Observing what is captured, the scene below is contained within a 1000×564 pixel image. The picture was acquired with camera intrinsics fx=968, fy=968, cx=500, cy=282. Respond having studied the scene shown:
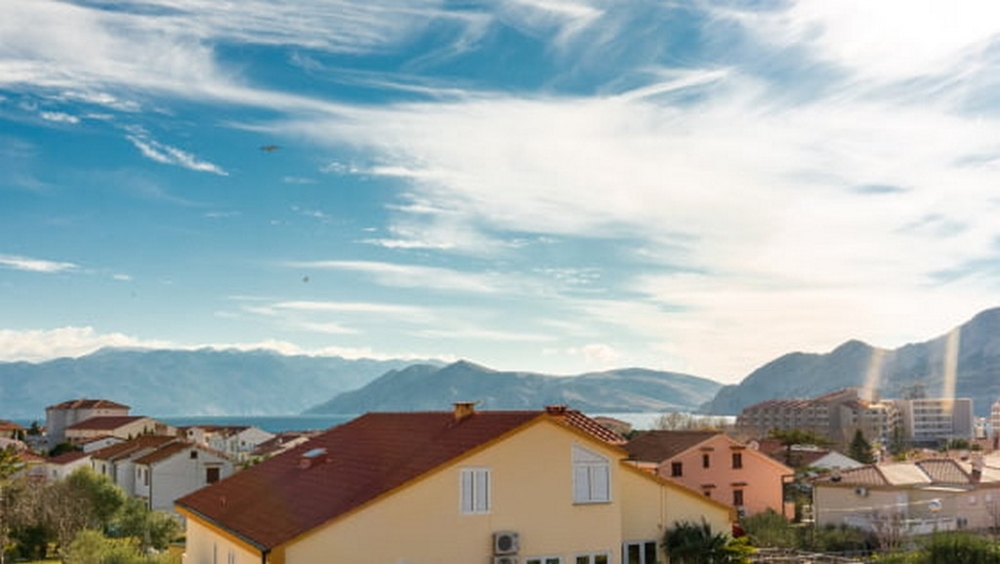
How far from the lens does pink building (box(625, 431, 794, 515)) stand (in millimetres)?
64000

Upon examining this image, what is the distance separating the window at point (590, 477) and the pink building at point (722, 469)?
39930 millimetres

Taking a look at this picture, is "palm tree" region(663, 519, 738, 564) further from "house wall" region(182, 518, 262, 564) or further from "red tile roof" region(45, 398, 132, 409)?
"red tile roof" region(45, 398, 132, 409)

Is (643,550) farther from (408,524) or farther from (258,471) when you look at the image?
(258,471)

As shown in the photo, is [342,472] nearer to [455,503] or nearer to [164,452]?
[455,503]

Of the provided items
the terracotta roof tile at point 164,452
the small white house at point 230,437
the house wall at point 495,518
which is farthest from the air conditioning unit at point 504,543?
the small white house at point 230,437

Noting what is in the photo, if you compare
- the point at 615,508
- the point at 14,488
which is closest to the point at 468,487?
the point at 615,508

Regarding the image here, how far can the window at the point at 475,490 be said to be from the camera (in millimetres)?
22641

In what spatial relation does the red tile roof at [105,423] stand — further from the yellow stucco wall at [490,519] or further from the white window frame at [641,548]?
the white window frame at [641,548]

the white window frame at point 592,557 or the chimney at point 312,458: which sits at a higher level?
the chimney at point 312,458

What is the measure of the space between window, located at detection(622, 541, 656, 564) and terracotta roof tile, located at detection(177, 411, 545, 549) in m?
6.15

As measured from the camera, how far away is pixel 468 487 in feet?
74.5

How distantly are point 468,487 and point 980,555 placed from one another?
17.5m

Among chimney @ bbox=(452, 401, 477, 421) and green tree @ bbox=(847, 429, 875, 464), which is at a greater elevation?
chimney @ bbox=(452, 401, 477, 421)

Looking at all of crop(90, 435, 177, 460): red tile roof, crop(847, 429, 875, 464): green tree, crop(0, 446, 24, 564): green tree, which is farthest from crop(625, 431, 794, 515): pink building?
crop(847, 429, 875, 464): green tree
